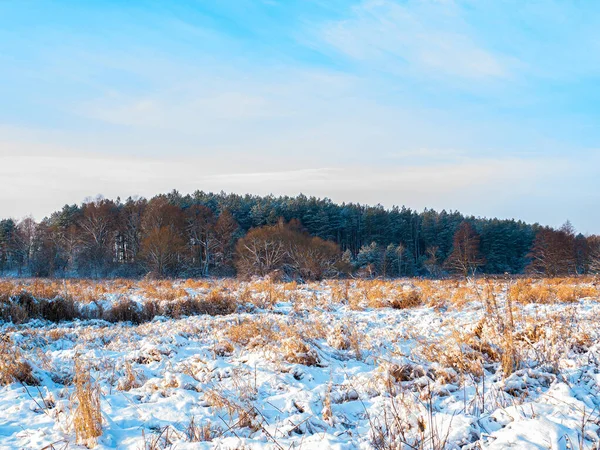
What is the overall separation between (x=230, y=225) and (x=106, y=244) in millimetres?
16869

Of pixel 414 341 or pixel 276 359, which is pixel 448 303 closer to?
pixel 414 341

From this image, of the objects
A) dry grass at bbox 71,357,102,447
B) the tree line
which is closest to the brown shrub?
the tree line

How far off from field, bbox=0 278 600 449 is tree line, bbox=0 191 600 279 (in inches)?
406

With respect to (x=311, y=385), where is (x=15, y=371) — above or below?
above

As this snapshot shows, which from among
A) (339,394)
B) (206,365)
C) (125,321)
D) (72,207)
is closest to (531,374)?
(339,394)

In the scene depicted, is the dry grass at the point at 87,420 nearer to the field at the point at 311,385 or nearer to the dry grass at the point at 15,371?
the field at the point at 311,385

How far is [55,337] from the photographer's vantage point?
23.9 feet

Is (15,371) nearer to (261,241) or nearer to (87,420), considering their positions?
(87,420)

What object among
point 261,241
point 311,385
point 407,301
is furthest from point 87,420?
point 261,241

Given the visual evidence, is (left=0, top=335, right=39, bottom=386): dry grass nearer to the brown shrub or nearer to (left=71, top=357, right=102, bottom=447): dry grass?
(left=71, top=357, right=102, bottom=447): dry grass

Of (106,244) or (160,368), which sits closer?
(160,368)

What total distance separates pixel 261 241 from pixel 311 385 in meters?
32.3

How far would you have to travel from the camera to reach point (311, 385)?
440cm

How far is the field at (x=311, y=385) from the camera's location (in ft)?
9.83
